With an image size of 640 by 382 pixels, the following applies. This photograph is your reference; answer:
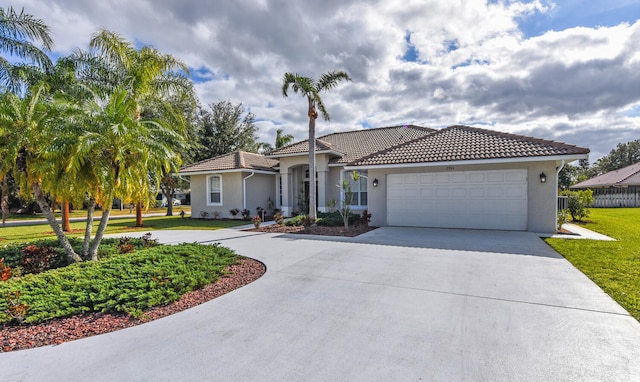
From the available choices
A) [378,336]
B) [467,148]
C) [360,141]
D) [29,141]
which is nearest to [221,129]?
[360,141]

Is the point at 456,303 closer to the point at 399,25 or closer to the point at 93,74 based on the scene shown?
the point at 399,25

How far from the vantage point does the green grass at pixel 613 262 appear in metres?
4.86

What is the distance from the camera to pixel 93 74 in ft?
41.3

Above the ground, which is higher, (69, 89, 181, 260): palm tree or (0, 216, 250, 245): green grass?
(69, 89, 181, 260): palm tree

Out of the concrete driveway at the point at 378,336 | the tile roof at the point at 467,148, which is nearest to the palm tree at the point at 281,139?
the tile roof at the point at 467,148

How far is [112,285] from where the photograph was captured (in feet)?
16.0

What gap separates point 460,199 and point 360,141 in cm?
1000

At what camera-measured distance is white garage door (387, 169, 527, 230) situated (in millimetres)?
11531

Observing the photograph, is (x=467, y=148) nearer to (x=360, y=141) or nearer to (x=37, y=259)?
(x=360, y=141)

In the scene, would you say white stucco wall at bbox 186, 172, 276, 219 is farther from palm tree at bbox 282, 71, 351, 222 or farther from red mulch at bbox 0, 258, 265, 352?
red mulch at bbox 0, 258, 265, 352

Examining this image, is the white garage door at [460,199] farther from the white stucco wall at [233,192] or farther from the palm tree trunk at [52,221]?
A: the palm tree trunk at [52,221]

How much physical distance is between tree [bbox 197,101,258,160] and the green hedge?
77.4ft

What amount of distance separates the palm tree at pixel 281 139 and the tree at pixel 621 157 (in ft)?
224

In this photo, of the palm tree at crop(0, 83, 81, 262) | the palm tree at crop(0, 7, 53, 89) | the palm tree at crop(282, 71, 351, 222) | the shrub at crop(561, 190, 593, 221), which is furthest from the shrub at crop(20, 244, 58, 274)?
the shrub at crop(561, 190, 593, 221)
